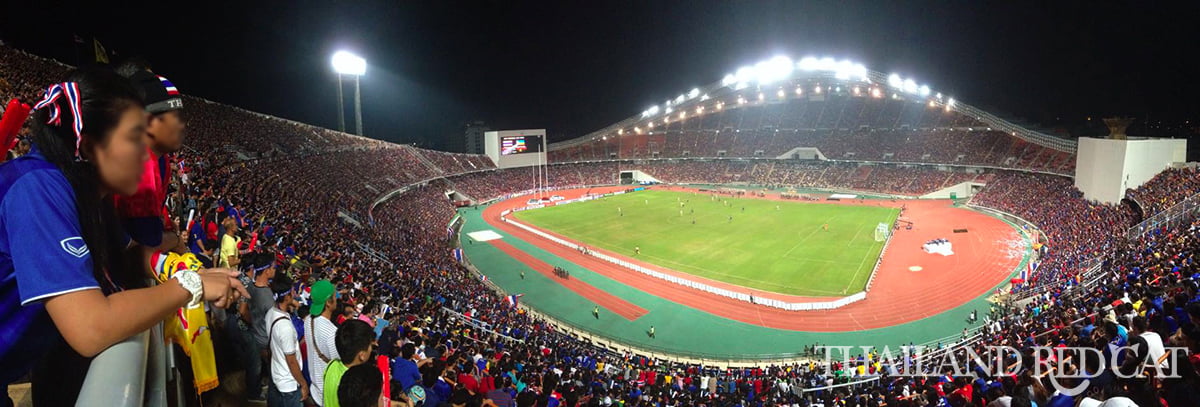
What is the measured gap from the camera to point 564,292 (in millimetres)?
28734

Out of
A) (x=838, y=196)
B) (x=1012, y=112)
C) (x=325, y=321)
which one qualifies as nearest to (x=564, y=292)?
(x=325, y=321)

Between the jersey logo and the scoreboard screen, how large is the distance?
7102 centimetres

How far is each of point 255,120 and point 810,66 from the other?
172 feet

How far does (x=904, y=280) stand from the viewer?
29281 mm

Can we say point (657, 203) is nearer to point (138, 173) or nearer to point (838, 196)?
point (838, 196)

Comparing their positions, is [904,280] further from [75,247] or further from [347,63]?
[347,63]

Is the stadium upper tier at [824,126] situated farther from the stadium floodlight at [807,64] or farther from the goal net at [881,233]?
the goal net at [881,233]

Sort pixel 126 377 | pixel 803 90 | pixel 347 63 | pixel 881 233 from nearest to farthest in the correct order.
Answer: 1. pixel 126 377
2. pixel 881 233
3. pixel 347 63
4. pixel 803 90

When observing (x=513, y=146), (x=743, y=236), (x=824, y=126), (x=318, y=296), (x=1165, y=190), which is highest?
(x=824, y=126)

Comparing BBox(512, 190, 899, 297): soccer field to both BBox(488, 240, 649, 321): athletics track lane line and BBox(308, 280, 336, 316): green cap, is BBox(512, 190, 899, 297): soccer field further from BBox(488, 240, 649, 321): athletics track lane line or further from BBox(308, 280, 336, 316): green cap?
BBox(308, 280, 336, 316): green cap

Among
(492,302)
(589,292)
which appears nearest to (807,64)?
(589,292)

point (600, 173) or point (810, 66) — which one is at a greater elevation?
point (810, 66)

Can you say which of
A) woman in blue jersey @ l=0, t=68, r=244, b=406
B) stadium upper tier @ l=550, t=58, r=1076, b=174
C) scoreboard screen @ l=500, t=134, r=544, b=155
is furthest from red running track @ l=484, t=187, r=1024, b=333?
scoreboard screen @ l=500, t=134, r=544, b=155

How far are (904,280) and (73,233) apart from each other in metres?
33.1
